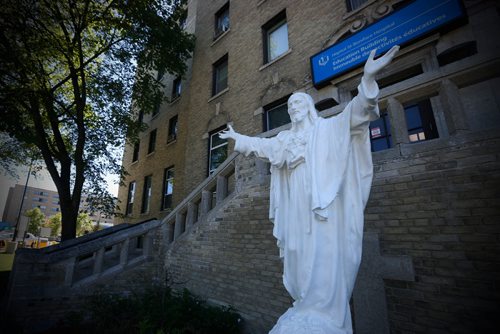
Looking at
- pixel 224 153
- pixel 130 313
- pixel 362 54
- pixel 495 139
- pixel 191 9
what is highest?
pixel 191 9

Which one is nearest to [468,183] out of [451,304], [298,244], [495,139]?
[495,139]

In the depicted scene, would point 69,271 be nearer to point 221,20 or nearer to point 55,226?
point 221,20

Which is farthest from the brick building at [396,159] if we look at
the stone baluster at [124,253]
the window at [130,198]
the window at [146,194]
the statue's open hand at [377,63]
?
the window at [130,198]

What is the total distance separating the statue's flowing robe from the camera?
2.09 metres

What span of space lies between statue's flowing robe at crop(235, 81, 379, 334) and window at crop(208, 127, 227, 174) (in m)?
8.04

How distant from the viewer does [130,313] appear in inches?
223

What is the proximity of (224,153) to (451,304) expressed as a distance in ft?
28.7

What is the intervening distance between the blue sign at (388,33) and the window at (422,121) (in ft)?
4.95

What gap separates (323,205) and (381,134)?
15.1 ft

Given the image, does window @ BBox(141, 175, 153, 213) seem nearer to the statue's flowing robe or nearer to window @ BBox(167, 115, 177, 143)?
window @ BBox(167, 115, 177, 143)

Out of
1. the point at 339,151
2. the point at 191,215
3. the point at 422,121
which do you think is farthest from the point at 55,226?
the point at 339,151

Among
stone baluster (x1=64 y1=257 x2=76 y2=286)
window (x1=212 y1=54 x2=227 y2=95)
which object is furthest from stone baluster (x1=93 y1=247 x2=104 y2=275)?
window (x1=212 y1=54 x2=227 y2=95)

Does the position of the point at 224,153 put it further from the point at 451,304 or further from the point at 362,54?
the point at 451,304

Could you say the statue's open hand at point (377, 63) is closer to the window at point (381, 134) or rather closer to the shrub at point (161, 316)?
the window at point (381, 134)
